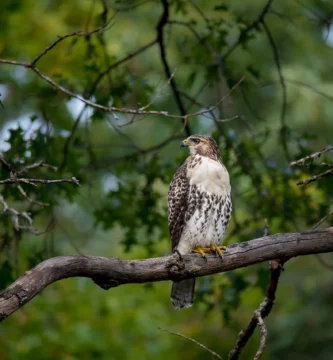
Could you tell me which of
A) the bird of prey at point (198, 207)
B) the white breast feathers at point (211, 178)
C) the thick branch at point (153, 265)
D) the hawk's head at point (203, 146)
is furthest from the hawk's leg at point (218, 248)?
the hawk's head at point (203, 146)

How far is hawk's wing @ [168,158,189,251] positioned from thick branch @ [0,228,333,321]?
3.75ft

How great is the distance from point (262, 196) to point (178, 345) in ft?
10.9

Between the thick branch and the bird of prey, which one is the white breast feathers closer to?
the bird of prey


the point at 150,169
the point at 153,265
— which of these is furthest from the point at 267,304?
the point at 150,169

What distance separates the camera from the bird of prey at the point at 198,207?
5855mm

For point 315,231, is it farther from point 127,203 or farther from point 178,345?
point 178,345

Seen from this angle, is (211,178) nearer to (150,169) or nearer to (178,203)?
(178,203)

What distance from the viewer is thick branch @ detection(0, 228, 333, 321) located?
12.3 ft

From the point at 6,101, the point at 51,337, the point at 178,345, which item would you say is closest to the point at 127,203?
the point at 51,337

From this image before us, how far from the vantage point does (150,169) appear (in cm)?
762

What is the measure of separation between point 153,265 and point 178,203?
64.0 inches

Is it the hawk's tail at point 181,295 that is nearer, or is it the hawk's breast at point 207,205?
the hawk's breast at point 207,205

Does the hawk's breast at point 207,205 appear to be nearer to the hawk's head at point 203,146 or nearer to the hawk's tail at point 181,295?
the hawk's head at point 203,146

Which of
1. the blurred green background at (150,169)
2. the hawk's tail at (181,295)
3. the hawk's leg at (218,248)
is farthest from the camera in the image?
the blurred green background at (150,169)
